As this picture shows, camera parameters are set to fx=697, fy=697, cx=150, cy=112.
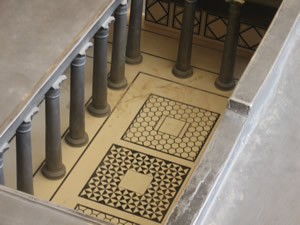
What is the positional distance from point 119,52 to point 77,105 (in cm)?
88

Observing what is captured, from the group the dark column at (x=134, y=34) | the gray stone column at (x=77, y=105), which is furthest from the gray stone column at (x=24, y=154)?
the dark column at (x=134, y=34)

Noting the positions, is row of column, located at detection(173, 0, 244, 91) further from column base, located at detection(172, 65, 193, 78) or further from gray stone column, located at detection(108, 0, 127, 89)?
gray stone column, located at detection(108, 0, 127, 89)

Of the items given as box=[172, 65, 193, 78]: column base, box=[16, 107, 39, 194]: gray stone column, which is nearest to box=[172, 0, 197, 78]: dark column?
box=[172, 65, 193, 78]: column base

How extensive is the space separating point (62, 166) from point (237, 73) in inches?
88.6

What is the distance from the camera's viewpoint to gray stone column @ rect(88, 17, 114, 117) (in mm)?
5664

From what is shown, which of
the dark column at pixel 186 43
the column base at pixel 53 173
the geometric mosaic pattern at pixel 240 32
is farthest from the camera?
the geometric mosaic pattern at pixel 240 32

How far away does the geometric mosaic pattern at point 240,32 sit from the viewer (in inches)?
275

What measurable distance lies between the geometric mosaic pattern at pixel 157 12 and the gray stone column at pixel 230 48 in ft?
3.37

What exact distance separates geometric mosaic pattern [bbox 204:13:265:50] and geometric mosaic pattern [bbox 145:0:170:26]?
45cm

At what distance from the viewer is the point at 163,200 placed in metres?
5.50

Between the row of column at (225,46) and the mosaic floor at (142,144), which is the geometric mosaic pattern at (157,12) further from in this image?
the row of column at (225,46)

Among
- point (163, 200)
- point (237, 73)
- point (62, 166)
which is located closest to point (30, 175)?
point (62, 166)

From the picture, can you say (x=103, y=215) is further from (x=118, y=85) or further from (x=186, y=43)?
(x=186, y=43)

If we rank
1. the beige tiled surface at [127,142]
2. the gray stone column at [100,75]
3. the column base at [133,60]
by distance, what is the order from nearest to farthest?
the beige tiled surface at [127,142], the gray stone column at [100,75], the column base at [133,60]
